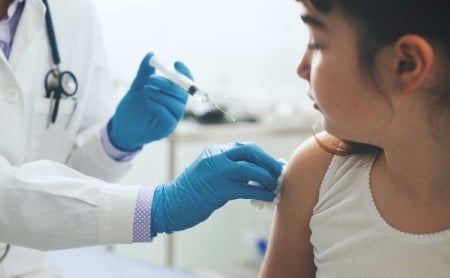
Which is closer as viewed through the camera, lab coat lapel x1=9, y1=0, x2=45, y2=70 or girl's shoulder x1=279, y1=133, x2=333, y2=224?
girl's shoulder x1=279, y1=133, x2=333, y2=224

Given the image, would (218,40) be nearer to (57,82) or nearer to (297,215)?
(57,82)

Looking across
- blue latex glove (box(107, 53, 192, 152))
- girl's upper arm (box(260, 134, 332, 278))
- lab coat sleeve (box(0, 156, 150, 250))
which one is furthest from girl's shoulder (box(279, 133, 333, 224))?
blue latex glove (box(107, 53, 192, 152))

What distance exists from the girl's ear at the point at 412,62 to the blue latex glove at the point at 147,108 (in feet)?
2.14

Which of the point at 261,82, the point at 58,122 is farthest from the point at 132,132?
the point at 261,82

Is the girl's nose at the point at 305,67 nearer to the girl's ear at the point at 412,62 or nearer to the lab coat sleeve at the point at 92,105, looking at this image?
the girl's ear at the point at 412,62

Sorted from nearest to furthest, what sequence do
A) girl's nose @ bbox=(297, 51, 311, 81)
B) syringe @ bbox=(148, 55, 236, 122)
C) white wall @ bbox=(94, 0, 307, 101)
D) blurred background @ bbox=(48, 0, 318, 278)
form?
girl's nose @ bbox=(297, 51, 311, 81), syringe @ bbox=(148, 55, 236, 122), blurred background @ bbox=(48, 0, 318, 278), white wall @ bbox=(94, 0, 307, 101)

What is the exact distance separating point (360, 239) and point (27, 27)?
35.1 inches

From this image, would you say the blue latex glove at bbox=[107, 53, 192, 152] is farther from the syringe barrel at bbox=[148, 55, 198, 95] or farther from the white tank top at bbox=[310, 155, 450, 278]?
the white tank top at bbox=[310, 155, 450, 278]

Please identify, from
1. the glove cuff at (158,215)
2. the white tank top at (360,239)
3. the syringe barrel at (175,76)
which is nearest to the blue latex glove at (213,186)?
the glove cuff at (158,215)

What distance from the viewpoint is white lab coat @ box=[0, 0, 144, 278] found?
1125mm

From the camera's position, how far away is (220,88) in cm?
336

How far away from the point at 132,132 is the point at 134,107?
65mm

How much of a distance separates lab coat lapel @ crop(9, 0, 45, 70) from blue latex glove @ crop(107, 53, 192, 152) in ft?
0.88

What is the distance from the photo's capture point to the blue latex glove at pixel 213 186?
1.10m
